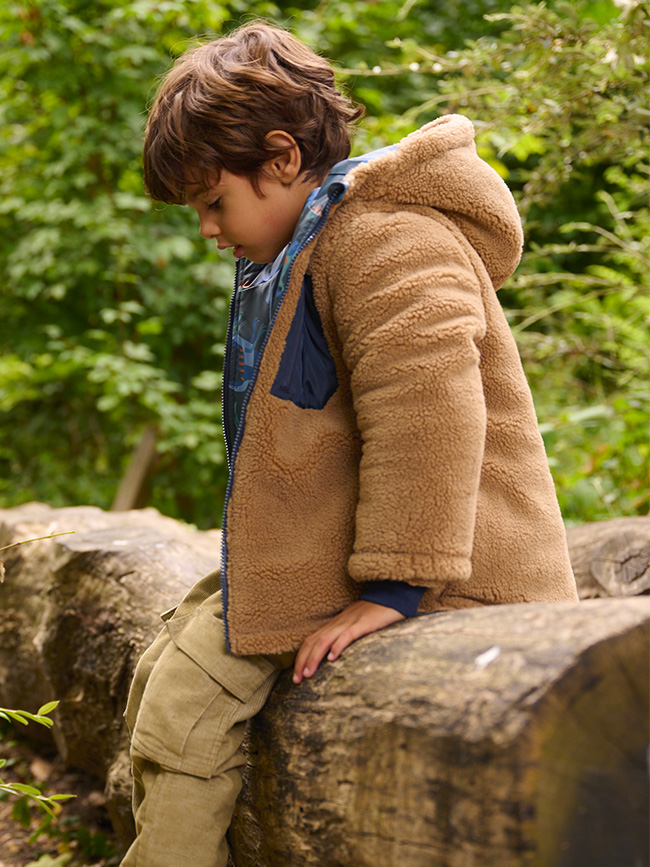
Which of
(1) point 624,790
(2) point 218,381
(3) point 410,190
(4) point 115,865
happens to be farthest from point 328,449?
(2) point 218,381

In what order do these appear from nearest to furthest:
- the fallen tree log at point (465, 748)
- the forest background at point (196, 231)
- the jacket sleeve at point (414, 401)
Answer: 1. the fallen tree log at point (465, 748)
2. the jacket sleeve at point (414, 401)
3. the forest background at point (196, 231)

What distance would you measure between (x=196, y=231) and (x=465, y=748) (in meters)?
4.27

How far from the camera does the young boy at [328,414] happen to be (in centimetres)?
122

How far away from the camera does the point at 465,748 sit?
37.0 inches

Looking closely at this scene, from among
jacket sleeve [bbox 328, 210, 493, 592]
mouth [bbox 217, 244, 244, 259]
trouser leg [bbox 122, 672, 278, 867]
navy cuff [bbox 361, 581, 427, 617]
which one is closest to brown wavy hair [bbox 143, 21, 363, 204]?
mouth [bbox 217, 244, 244, 259]

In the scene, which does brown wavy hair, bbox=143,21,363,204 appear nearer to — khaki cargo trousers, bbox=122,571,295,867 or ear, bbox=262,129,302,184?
ear, bbox=262,129,302,184

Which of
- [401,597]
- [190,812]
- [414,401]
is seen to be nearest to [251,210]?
[414,401]

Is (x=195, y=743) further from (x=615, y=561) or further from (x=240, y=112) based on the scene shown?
(x=615, y=561)

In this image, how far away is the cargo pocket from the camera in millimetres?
1337

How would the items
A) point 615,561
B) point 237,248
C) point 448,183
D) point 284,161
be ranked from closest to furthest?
point 448,183 < point 284,161 < point 237,248 < point 615,561

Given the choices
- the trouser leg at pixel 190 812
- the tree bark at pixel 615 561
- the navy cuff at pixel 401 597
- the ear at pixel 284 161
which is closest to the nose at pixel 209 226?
the ear at pixel 284 161

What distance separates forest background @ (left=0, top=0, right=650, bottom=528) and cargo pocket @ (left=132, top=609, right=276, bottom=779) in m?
2.07

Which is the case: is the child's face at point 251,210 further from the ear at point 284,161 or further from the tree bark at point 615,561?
the tree bark at point 615,561

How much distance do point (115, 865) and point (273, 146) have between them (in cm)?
196
